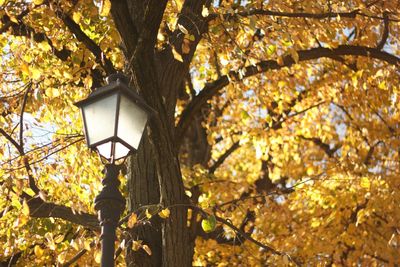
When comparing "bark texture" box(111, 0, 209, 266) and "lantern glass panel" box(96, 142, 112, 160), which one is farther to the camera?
"bark texture" box(111, 0, 209, 266)

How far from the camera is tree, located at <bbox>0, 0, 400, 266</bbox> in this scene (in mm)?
7031

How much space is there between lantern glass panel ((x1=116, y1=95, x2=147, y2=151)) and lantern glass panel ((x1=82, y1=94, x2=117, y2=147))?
0.06 meters

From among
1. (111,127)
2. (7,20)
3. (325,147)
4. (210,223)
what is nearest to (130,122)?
(111,127)

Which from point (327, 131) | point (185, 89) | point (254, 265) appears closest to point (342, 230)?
point (254, 265)

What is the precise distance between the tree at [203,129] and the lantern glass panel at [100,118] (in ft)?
3.38

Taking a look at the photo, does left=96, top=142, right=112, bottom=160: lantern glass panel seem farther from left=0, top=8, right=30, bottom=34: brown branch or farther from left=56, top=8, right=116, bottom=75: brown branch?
left=0, top=8, right=30, bottom=34: brown branch

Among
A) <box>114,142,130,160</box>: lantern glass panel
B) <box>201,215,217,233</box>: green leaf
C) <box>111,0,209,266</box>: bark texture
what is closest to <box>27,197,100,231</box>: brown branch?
<box>111,0,209,266</box>: bark texture

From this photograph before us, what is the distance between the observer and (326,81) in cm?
1399

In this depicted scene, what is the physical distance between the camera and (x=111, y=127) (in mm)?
5238

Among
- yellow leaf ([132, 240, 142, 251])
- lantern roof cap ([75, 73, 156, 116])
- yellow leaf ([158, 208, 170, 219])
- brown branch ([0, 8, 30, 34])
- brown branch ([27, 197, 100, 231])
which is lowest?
yellow leaf ([132, 240, 142, 251])

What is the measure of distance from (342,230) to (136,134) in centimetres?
879

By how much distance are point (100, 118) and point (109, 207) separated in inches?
30.2

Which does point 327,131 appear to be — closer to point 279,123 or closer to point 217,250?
point 279,123

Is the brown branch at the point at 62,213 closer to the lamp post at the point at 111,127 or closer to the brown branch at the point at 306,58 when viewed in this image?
the lamp post at the point at 111,127
